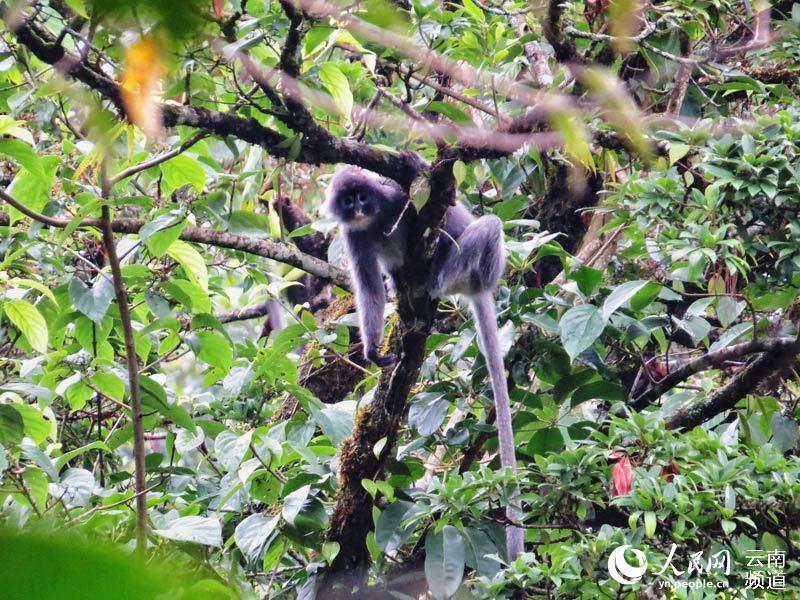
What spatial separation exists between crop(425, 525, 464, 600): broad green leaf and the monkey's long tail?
168 mm

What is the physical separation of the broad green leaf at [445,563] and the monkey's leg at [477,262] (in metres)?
1.38

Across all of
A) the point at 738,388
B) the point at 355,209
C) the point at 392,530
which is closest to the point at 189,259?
the point at 392,530

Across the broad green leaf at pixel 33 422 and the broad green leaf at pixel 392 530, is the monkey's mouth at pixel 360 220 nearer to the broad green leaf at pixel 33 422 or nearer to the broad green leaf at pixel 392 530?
the broad green leaf at pixel 392 530

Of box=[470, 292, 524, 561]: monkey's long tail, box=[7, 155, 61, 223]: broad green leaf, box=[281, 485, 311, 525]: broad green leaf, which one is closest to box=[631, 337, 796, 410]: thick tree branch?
box=[470, 292, 524, 561]: monkey's long tail

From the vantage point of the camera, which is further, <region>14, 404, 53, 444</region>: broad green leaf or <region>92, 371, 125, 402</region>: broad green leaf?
<region>92, 371, 125, 402</region>: broad green leaf

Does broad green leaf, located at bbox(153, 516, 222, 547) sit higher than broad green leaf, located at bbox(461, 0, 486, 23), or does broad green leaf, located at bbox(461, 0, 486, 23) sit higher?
broad green leaf, located at bbox(461, 0, 486, 23)

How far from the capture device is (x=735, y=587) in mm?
2020

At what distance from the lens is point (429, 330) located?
296cm

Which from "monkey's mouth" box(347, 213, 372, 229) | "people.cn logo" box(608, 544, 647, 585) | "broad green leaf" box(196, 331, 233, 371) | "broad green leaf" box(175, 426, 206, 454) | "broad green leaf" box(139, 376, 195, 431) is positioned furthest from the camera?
"monkey's mouth" box(347, 213, 372, 229)

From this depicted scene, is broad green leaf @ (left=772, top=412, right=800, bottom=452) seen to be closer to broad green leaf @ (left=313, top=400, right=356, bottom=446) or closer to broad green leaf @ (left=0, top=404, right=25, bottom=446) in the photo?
broad green leaf @ (left=313, top=400, right=356, bottom=446)

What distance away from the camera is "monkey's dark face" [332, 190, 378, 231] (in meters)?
4.13

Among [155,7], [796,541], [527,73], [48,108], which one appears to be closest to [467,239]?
[527,73]

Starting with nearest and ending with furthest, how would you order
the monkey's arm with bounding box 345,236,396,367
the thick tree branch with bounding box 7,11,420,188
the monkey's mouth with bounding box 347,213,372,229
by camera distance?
the thick tree branch with bounding box 7,11,420,188
the monkey's arm with bounding box 345,236,396,367
the monkey's mouth with bounding box 347,213,372,229

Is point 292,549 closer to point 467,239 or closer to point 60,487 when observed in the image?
point 60,487
